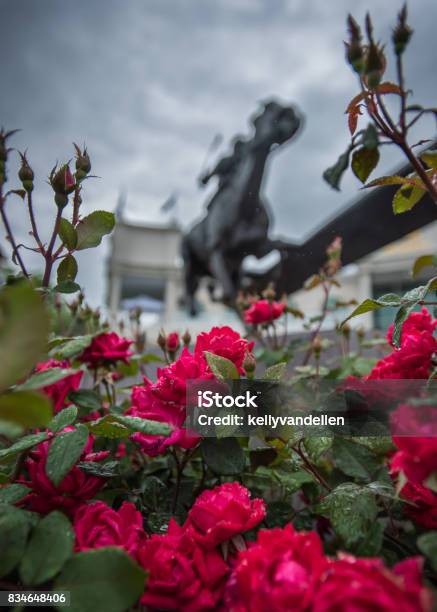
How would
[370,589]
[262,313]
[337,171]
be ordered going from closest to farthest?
1. [370,589]
2. [337,171]
3. [262,313]

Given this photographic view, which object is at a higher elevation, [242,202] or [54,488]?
[242,202]

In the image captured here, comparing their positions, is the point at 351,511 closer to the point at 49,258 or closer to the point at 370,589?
the point at 370,589

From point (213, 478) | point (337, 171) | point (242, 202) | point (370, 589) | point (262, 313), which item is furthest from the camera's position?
point (242, 202)

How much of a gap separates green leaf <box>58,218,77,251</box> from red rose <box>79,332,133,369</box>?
20 centimetres

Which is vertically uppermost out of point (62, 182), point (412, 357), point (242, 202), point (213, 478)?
point (242, 202)

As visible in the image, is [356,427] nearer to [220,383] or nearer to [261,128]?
[220,383]

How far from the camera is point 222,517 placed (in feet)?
0.70

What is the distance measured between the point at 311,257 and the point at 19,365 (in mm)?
1522

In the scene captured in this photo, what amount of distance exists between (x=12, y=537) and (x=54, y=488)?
44 mm

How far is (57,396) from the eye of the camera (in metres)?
0.35

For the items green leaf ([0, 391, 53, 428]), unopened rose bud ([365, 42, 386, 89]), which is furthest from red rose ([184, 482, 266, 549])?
unopened rose bud ([365, 42, 386, 89])

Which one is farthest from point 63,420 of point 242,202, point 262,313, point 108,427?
point 242,202

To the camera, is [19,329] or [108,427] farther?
[108,427]

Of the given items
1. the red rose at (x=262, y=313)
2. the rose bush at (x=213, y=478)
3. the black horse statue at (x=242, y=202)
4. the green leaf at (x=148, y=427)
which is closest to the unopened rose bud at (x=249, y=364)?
the rose bush at (x=213, y=478)
